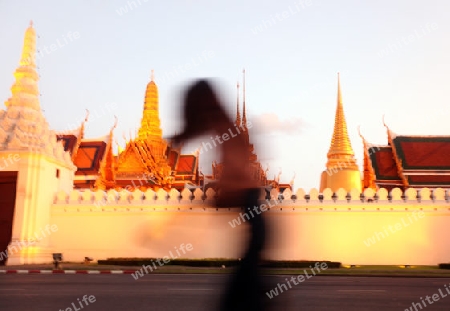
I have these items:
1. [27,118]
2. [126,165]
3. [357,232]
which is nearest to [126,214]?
[27,118]

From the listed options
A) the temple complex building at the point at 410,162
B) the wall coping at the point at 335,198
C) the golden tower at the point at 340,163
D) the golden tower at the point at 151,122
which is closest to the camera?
the wall coping at the point at 335,198

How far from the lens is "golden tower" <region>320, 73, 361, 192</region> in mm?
32750

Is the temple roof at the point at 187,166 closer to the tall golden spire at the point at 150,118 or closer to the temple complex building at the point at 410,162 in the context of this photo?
the tall golden spire at the point at 150,118

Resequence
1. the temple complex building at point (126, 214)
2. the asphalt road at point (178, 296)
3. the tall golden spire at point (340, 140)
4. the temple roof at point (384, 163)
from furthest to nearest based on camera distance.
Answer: the tall golden spire at point (340, 140) → the temple roof at point (384, 163) → the temple complex building at point (126, 214) → the asphalt road at point (178, 296)

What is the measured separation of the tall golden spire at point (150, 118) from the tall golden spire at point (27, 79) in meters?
16.2

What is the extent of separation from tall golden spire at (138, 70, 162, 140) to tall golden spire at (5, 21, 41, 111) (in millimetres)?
16215

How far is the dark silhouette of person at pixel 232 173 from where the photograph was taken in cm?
279

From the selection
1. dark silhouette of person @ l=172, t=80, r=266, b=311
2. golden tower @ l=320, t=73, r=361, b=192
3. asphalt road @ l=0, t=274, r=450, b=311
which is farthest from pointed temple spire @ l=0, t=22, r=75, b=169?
golden tower @ l=320, t=73, r=361, b=192

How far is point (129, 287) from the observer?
10297mm

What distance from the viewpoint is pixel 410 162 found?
2538 centimetres

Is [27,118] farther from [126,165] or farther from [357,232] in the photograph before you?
[357,232]

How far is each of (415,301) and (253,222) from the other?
6.32 metres

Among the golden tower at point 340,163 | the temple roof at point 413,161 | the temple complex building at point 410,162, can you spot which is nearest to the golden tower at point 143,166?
the golden tower at point 340,163

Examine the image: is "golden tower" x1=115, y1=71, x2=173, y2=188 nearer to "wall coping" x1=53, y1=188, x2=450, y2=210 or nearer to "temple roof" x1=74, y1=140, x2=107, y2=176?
"temple roof" x1=74, y1=140, x2=107, y2=176
